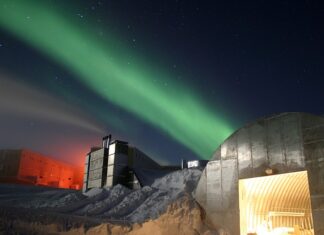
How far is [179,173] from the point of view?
112 ft

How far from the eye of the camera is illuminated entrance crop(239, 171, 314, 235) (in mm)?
Answer: 13583

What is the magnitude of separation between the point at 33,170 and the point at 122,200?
102 feet

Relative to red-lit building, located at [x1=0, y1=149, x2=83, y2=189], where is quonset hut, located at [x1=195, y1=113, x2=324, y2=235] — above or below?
below

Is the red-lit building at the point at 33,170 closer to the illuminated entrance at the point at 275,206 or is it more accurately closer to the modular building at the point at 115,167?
the modular building at the point at 115,167

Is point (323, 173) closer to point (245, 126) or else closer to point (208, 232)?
point (245, 126)

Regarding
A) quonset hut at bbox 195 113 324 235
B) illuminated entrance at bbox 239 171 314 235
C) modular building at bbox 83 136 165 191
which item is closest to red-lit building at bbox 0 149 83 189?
modular building at bbox 83 136 165 191

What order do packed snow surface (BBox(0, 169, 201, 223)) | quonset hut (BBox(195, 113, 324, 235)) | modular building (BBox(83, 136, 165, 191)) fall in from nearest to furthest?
1. quonset hut (BBox(195, 113, 324, 235))
2. packed snow surface (BBox(0, 169, 201, 223))
3. modular building (BBox(83, 136, 165, 191))

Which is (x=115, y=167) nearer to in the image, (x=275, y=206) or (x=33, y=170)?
(x=275, y=206)

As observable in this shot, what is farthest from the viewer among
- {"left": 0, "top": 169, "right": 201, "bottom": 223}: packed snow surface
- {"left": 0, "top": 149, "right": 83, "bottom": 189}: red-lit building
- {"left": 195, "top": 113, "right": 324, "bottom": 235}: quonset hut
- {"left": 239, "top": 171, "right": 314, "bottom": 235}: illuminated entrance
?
{"left": 0, "top": 149, "right": 83, "bottom": 189}: red-lit building

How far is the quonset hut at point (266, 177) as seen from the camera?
11.5 meters

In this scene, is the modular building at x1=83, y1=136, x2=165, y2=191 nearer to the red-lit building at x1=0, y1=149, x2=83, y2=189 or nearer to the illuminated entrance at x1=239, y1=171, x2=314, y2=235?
the red-lit building at x1=0, y1=149, x2=83, y2=189

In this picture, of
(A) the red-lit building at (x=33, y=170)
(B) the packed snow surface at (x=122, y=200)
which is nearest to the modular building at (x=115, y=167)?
(B) the packed snow surface at (x=122, y=200)

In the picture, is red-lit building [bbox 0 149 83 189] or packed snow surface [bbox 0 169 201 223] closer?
packed snow surface [bbox 0 169 201 223]

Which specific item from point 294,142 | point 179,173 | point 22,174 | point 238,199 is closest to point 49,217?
point 238,199
